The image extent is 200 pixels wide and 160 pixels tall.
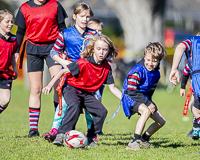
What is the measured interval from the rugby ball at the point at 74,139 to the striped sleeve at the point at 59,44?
1278 millimetres

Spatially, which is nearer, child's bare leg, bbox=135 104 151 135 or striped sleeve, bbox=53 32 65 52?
child's bare leg, bbox=135 104 151 135

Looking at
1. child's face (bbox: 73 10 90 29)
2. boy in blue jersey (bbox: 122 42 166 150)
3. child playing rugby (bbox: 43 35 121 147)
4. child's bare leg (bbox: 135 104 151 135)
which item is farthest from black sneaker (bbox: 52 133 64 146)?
child's face (bbox: 73 10 90 29)

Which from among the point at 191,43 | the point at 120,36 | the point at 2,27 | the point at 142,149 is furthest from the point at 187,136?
the point at 120,36

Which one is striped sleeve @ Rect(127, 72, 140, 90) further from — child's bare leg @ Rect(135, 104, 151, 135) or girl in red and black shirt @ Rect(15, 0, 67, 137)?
girl in red and black shirt @ Rect(15, 0, 67, 137)

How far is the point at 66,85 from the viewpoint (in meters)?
5.59

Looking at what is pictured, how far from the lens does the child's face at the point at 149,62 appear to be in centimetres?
547

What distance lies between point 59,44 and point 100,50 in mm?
736

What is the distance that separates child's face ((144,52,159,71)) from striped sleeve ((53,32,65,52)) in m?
1.22

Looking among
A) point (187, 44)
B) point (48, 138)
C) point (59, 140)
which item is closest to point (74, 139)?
point (59, 140)

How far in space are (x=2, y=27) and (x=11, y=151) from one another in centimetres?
208

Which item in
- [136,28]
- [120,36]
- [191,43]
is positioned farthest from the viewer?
[120,36]

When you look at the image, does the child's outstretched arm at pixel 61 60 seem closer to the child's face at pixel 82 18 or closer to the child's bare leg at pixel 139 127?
the child's face at pixel 82 18

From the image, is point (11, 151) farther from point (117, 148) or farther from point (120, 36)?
point (120, 36)

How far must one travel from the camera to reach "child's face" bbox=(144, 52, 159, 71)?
547 cm
